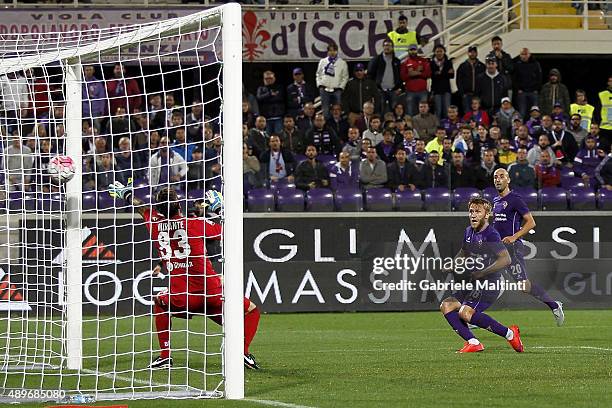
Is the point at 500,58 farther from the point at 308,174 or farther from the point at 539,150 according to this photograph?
the point at 308,174

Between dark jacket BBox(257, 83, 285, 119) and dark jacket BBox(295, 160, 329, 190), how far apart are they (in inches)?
110

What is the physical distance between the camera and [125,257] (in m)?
19.8

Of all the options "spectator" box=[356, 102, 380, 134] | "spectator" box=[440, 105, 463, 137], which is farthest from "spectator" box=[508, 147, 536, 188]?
"spectator" box=[356, 102, 380, 134]

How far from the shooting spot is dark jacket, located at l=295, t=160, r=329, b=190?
68.2 ft

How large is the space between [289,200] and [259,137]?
5.03 feet

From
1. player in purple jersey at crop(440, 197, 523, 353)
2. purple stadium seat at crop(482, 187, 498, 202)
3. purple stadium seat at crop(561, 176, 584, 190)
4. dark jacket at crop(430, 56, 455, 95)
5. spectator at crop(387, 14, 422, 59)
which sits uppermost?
spectator at crop(387, 14, 422, 59)

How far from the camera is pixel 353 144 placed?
2191cm

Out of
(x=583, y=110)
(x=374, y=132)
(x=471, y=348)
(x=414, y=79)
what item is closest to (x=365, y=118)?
(x=374, y=132)

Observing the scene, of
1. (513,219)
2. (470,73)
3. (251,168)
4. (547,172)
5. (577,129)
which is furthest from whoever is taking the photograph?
(470,73)

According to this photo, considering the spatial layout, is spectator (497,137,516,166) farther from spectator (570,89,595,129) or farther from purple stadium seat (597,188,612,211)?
spectator (570,89,595,129)

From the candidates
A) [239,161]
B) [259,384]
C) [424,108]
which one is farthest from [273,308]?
[239,161]

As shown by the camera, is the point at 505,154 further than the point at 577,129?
No

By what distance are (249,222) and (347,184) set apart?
1.89 meters

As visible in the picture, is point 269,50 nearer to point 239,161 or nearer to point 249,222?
point 249,222
